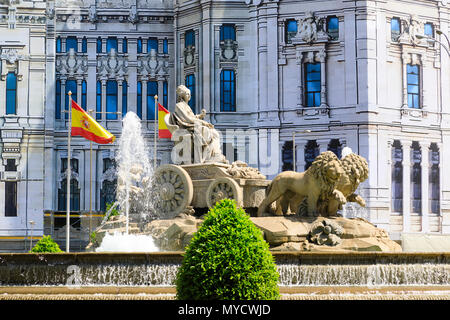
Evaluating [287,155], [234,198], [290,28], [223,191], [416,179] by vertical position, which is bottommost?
[234,198]

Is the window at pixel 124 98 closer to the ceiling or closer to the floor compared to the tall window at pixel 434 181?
closer to the ceiling

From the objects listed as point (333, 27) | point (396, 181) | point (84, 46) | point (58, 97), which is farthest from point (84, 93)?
point (396, 181)

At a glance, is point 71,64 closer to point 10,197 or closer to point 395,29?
point 10,197

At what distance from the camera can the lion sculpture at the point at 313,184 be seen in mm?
22922

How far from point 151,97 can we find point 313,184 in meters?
43.4

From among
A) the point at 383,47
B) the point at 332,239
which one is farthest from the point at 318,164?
the point at 383,47

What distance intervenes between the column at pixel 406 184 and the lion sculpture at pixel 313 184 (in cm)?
3526

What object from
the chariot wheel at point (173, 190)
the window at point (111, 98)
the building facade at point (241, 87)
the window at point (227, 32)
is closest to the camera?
the chariot wheel at point (173, 190)

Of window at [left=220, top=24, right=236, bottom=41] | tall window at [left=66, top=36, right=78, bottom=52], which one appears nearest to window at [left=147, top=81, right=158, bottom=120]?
tall window at [left=66, top=36, right=78, bottom=52]

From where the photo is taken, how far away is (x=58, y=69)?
65.2m

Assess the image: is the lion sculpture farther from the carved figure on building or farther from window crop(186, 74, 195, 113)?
window crop(186, 74, 195, 113)

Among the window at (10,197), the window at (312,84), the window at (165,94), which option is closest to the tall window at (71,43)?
the window at (165,94)

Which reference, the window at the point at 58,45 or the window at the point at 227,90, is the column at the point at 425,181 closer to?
the window at the point at 227,90

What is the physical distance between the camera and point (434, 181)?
60312 millimetres
